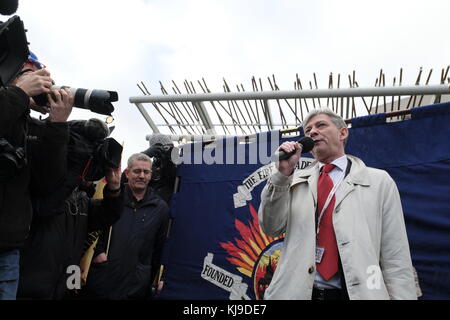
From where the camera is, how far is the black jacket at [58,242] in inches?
76.0

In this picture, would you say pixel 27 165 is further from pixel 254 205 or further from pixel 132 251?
pixel 254 205

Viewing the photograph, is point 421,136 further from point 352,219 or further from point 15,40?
point 15,40

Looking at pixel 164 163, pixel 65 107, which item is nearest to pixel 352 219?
pixel 65 107

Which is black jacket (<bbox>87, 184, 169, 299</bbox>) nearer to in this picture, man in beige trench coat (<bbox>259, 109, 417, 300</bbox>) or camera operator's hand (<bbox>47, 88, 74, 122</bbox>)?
camera operator's hand (<bbox>47, 88, 74, 122</bbox>)

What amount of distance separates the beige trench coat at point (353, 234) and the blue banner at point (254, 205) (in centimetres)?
78

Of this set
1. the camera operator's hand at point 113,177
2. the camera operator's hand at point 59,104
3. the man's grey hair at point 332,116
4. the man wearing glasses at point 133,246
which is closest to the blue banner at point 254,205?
the man wearing glasses at point 133,246

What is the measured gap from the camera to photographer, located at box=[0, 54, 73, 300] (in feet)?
5.27

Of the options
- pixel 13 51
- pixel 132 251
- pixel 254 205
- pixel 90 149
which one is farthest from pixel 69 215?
pixel 254 205

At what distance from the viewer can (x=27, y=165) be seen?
5.98ft

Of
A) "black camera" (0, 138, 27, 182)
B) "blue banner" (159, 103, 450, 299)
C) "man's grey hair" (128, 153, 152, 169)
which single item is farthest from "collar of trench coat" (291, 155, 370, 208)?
"man's grey hair" (128, 153, 152, 169)

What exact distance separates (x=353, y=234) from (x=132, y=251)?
171cm

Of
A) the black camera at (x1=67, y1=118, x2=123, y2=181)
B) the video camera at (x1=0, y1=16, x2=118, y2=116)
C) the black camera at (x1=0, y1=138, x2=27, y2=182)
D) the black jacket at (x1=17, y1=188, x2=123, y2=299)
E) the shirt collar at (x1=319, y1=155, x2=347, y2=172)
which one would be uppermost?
the video camera at (x1=0, y1=16, x2=118, y2=116)

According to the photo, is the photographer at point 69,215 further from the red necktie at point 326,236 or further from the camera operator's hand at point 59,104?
the red necktie at point 326,236

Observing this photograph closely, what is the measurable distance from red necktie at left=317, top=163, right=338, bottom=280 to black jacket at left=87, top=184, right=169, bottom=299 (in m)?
1.52
